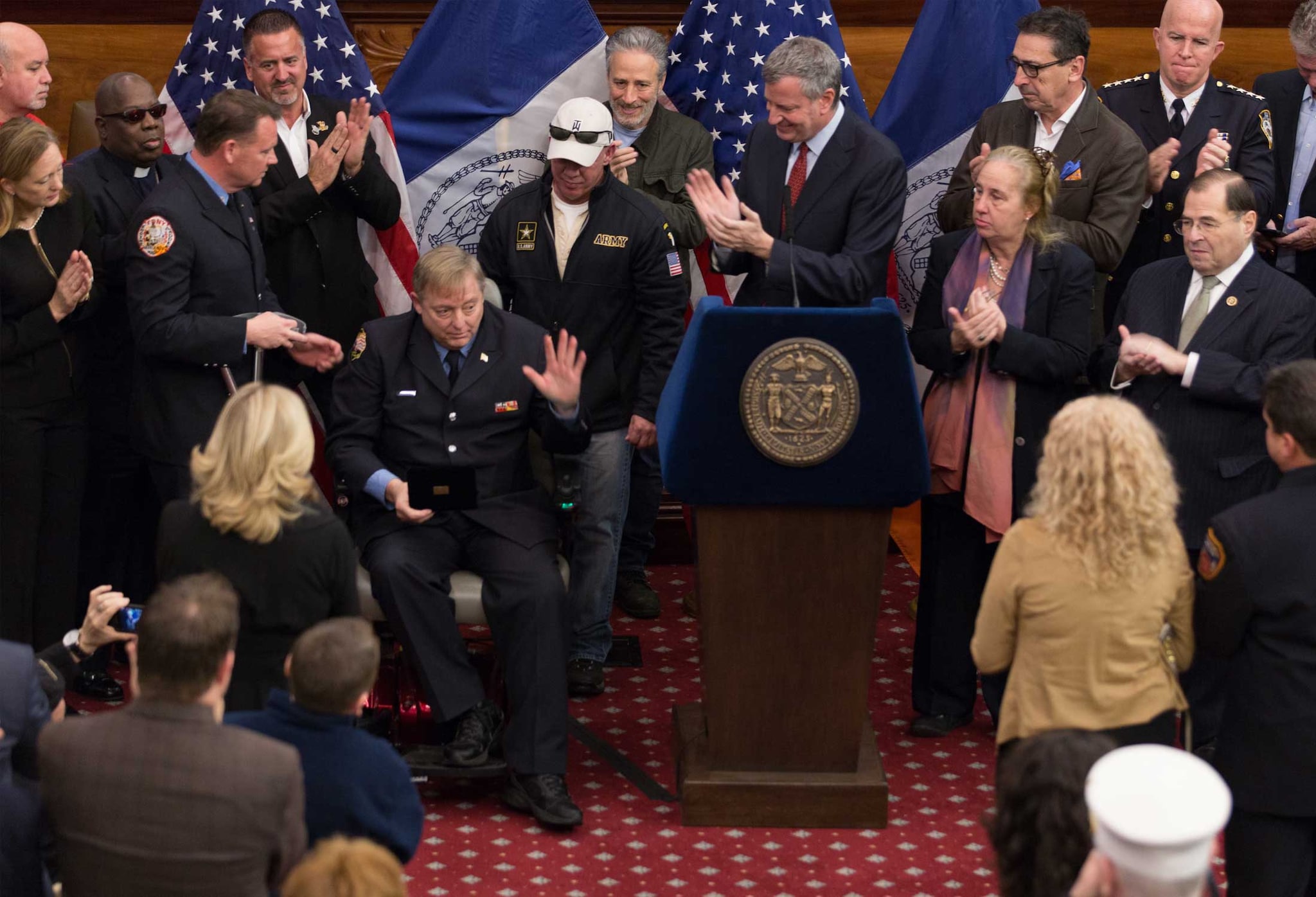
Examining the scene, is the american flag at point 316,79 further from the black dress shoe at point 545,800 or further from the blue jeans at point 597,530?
the black dress shoe at point 545,800

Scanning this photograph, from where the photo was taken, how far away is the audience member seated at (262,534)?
10.9 feet

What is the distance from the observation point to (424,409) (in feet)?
14.8

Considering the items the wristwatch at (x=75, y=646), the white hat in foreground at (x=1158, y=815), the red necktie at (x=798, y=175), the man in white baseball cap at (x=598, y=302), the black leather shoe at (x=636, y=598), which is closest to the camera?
the white hat in foreground at (x=1158, y=815)

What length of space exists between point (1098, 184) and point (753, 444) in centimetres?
170

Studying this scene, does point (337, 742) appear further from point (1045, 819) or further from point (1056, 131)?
point (1056, 131)

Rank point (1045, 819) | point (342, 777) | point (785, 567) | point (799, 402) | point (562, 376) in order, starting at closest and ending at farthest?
1. point (1045, 819)
2. point (342, 777)
3. point (799, 402)
4. point (785, 567)
5. point (562, 376)

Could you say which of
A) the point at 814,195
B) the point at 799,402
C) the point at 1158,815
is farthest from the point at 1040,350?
the point at 1158,815

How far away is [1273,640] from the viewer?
3271 mm

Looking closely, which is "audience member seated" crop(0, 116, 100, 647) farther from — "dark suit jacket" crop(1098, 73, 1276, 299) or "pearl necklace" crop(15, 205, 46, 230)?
"dark suit jacket" crop(1098, 73, 1276, 299)

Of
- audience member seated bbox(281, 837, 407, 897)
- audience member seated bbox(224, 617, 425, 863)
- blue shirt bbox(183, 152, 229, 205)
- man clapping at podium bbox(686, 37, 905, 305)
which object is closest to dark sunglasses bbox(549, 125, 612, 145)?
man clapping at podium bbox(686, 37, 905, 305)

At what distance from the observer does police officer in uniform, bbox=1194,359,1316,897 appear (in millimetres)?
A: 3217

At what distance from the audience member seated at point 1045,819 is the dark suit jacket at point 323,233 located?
3.37 meters

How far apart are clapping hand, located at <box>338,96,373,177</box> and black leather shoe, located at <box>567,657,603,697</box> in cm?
171

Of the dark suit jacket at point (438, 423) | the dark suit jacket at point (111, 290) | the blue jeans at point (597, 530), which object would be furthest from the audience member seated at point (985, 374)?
the dark suit jacket at point (111, 290)
